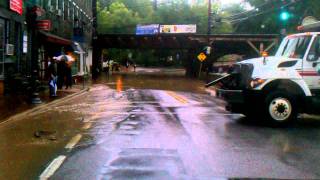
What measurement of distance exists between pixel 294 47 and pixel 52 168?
8680 millimetres

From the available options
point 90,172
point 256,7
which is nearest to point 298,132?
point 90,172

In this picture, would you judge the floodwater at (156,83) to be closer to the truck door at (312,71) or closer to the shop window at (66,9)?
the shop window at (66,9)

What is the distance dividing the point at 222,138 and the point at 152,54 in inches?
3971

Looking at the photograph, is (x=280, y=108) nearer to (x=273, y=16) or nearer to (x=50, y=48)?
(x=50, y=48)

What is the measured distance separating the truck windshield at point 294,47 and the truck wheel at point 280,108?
121 cm

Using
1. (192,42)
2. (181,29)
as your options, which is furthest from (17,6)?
(192,42)

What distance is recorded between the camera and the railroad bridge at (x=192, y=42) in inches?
2473

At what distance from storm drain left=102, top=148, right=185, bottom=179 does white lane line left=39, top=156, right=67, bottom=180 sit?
78 cm

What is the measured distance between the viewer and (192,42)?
6644 centimetres

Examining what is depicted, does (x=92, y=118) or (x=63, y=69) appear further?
(x=63, y=69)

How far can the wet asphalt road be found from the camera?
8234 mm

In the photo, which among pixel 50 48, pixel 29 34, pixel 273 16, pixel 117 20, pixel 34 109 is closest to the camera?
pixel 34 109

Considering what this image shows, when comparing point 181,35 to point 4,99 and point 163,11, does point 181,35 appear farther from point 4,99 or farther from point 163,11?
point 4,99

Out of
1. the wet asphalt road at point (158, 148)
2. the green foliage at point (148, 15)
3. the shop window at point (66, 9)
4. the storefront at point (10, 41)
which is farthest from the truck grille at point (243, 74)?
the green foliage at point (148, 15)
